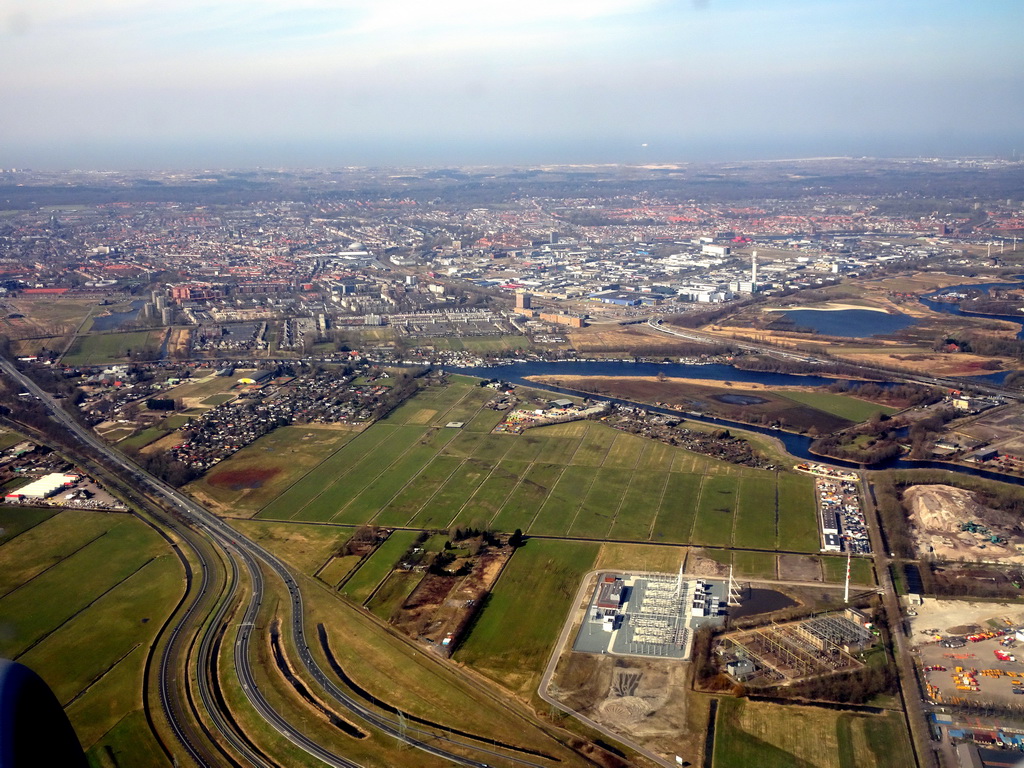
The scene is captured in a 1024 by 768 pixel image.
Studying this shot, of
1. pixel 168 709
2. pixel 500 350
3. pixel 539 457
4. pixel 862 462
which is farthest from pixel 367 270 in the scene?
pixel 168 709

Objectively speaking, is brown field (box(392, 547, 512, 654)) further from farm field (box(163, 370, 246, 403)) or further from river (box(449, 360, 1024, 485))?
farm field (box(163, 370, 246, 403))

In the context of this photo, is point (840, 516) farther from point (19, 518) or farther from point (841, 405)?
point (19, 518)

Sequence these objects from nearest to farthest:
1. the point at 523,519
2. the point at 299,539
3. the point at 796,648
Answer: the point at 796,648
the point at 299,539
the point at 523,519

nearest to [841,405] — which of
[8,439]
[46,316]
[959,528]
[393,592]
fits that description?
[959,528]

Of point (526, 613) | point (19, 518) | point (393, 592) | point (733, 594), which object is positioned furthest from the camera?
point (19, 518)

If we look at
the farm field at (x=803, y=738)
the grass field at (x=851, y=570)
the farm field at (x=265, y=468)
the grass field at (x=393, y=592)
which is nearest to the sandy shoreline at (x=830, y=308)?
the farm field at (x=265, y=468)

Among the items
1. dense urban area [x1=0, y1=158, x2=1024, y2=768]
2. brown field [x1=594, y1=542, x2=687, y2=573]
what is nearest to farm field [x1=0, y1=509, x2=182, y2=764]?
dense urban area [x1=0, y1=158, x2=1024, y2=768]

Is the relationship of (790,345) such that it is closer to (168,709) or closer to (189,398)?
(189,398)
